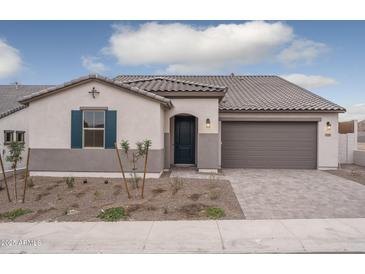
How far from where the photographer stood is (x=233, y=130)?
12.8 m

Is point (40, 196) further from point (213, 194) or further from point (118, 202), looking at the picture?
point (213, 194)

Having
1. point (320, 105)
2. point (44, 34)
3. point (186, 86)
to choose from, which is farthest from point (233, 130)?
point (44, 34)

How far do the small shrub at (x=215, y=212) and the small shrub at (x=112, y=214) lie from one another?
2.08m

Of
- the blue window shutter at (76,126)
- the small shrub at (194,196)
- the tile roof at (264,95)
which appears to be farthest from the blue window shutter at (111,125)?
the small shrub at (194,196)

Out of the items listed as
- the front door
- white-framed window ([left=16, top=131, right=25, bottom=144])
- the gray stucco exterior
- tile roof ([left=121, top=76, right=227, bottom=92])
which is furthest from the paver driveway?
white-framed window ([left=16, top=131, right=25, bottom=144])

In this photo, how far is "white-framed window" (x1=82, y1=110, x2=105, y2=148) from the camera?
9641 mm

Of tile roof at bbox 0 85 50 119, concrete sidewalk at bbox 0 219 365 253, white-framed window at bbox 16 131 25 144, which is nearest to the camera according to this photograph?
concrete sidewalk at bbox 0 219 365 253

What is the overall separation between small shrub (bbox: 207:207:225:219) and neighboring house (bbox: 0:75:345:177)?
394 centimetres

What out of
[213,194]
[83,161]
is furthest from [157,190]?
[83,161]

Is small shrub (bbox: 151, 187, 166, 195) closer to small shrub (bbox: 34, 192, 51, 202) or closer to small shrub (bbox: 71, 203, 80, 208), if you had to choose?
small shrub (bbox: 71, 203, 80, 208)

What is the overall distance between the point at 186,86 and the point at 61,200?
6932 millimetres

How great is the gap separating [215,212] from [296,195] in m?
3.25

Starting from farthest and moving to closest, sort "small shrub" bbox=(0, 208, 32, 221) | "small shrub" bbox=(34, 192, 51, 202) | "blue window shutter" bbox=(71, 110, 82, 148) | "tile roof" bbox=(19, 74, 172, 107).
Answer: "blue window shutter" bbox=(71, 110, 82, 148) → "tile roof" bbox=(19, 74, 172, 107) → "small shrub" bbox=(34, 192, 51, 202) → "small shrub" bbox=(0, 208, 32, 221)

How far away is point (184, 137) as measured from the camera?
12.2 meters
